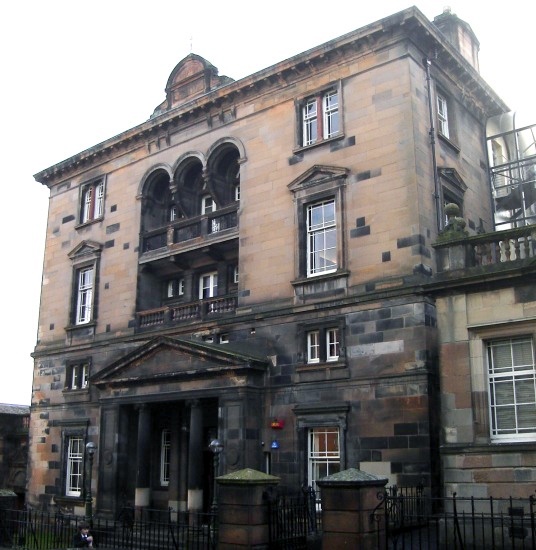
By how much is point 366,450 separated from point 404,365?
9.22ft

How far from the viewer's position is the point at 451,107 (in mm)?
26891

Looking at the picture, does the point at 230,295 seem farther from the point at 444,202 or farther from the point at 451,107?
the point at 451,107

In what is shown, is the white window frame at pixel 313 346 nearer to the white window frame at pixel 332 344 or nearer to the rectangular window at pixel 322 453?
the white window frame at pixel 332 344

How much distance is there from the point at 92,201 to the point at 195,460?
14.9 meters

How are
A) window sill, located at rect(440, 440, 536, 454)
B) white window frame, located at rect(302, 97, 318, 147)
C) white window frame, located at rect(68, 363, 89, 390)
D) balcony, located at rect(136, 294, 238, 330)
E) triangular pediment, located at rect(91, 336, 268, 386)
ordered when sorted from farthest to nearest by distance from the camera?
white window frame, located at rect(68, 363, 89, 390), balcony, located at rect(136, 294, 238, 330), white window frame, located at rect(302, 97, 318, 147), triangular pediment, located at rect(91, 336, 268, 386), window sill, located at rect(440, 440, 536, 454)

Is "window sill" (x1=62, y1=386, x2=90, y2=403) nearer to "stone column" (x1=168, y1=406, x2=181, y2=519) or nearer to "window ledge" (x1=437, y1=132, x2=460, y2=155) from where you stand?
"stone column" (x1=168, y1=406, x2=181, y2=519)

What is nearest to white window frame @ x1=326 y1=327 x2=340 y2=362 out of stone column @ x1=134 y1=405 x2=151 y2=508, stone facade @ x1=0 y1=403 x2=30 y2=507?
stone column @ x1=134 y1=405 x2=151 y2=508

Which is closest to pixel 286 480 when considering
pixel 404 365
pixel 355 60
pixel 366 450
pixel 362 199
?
pixel 366 450

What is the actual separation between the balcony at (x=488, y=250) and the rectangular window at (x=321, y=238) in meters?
6.39

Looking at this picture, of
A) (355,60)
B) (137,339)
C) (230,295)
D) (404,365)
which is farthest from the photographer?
(137,339)

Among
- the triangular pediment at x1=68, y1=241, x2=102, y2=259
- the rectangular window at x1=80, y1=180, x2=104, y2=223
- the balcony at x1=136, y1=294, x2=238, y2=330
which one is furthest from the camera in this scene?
the rectangular window at x1=80, y1=180, x2=104, y2=223

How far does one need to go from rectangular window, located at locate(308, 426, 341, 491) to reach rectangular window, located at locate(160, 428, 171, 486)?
762 centimetres

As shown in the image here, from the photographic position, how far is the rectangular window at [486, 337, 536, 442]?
17.0 meters

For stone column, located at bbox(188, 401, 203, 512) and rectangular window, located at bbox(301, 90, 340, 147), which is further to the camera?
rectangular window, located at bbox(301, 90, 340, 147)
